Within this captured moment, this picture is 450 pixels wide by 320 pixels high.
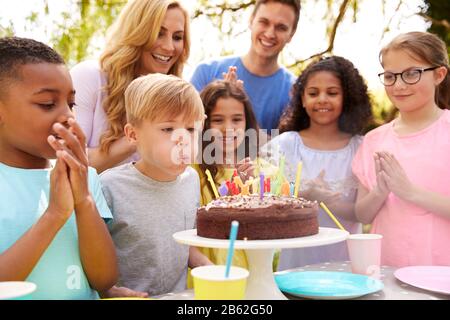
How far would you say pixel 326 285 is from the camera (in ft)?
5.34

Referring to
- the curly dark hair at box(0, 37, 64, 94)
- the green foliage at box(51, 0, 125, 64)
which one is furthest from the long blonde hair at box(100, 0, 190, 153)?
the green foliage at box(51, 0, 125, 64)

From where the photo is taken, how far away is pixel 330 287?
1.60 metres

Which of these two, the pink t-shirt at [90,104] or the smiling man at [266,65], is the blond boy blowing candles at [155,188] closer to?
the pink t-shirt at [90,104]

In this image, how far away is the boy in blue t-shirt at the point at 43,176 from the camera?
1479mm

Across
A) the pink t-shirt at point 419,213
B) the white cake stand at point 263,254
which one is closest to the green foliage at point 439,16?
the pink t-shirt at point 419,213

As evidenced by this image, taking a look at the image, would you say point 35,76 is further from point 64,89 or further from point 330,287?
point 330,287

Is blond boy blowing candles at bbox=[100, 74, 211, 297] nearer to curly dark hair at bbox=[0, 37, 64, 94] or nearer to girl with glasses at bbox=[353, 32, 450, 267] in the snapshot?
curly dark hair at bbox=[0, 37, 64, 94]

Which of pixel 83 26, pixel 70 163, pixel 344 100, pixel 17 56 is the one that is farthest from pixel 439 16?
pixel 70 163

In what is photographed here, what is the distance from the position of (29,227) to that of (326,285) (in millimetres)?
917

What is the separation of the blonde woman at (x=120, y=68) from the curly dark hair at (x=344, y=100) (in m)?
0.72

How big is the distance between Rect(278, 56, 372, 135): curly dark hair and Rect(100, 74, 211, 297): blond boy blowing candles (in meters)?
1.10

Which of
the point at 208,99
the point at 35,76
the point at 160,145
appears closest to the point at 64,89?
the point at 35,76

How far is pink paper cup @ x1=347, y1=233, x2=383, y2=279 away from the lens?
178cm

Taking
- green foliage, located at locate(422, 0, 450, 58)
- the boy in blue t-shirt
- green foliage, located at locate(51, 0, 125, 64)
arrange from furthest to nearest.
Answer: green foliage, located at locate(51, 0, 125, 64)
green foliage, located at locate(422, 0, 450, 58)
the boy in blue t-shirt
